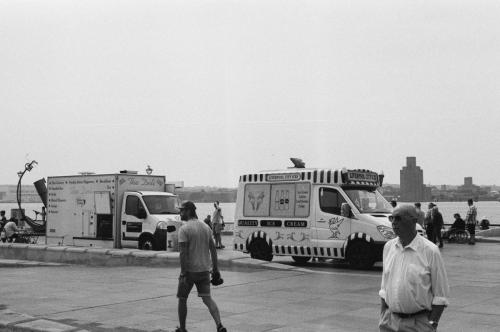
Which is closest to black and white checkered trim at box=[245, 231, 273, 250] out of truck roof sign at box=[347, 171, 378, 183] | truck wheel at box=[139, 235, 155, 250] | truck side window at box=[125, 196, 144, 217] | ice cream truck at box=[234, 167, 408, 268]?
ice cream truck at box=[234, 167, 408, 268]

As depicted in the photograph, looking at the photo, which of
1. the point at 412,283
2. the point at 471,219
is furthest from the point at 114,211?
the point at 412,283

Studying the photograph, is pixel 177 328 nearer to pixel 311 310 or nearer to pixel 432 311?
pixel 311 310

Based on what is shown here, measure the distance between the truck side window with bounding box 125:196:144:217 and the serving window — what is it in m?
4.72

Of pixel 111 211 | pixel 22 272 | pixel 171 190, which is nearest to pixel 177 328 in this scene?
pixel 22 272

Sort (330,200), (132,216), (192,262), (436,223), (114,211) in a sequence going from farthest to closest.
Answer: (436,223) < (114,211) < (132,216) < (330,200) < (192,262)

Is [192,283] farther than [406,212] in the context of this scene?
Yes

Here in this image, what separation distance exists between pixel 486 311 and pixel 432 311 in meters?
6.05

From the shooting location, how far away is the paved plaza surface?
9250mm

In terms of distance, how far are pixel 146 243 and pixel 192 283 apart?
13.9 meters

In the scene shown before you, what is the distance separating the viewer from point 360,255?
16531mm

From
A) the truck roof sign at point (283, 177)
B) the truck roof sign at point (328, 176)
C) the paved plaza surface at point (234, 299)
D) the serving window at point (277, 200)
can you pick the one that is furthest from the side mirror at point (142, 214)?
the truck roof sign at point (283, 177)

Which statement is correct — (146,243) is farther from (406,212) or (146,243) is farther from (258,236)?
(406,212)

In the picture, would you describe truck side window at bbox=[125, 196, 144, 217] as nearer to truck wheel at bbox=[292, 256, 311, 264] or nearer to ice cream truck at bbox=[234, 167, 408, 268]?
ice cream truck at bbox=[234, 167, 408, 268]

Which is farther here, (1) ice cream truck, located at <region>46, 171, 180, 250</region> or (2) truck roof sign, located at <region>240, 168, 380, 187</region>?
(1) ice cream truck, located at <region>46, 171, 180, 250</region>
